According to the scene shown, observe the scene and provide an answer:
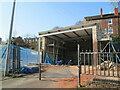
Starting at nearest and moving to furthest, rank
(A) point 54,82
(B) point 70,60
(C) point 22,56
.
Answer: (A) point 54,82 → (C) point 22,56 → (B) point 70,60

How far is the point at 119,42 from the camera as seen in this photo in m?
19.7

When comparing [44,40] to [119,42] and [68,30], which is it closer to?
[68,30]

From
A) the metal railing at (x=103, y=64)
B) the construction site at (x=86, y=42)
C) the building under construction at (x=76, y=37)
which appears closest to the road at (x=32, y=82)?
the metal railing at (x=103, y=64)

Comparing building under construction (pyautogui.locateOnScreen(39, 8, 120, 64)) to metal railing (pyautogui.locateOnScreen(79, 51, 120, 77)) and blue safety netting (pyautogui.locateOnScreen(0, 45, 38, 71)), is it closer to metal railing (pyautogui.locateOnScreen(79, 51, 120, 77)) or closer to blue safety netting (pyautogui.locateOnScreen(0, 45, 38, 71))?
metal railing (pyautogui.locateOnScreen(79, 51, 120, 77))

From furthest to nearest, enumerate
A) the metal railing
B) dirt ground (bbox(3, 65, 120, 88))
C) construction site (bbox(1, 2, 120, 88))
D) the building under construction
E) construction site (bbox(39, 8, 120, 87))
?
Result: the building under construction → construction site (bbox(39, 8, 120, 87)) → construction site (bbox(1, 2, 120, 88)) → dirt ground (bbox(3, 65, 120, 88)) → the metal railing

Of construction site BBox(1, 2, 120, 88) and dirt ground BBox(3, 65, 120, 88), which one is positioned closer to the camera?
dirt ground BBox(3, 65, 120, 88)

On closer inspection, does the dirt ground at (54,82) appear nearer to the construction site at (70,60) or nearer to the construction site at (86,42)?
the construction site at (70,60)

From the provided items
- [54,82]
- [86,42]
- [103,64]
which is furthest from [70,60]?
[54,82]

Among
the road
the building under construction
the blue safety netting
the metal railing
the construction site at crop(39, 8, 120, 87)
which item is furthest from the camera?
the building under construction

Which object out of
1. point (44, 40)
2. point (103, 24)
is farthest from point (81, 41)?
point (44, 40)

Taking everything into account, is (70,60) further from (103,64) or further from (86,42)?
(103,64)

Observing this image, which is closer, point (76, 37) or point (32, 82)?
point (32, 82)

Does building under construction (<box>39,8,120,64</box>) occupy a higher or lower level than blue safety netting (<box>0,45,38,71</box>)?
higher

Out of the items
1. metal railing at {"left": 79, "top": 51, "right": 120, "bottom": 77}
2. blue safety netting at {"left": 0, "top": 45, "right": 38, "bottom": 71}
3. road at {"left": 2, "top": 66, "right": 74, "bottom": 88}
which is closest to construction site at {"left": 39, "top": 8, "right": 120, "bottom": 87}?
metal railing at {"left": 79, "top": 51, "right": 120, "bottom": 77}
